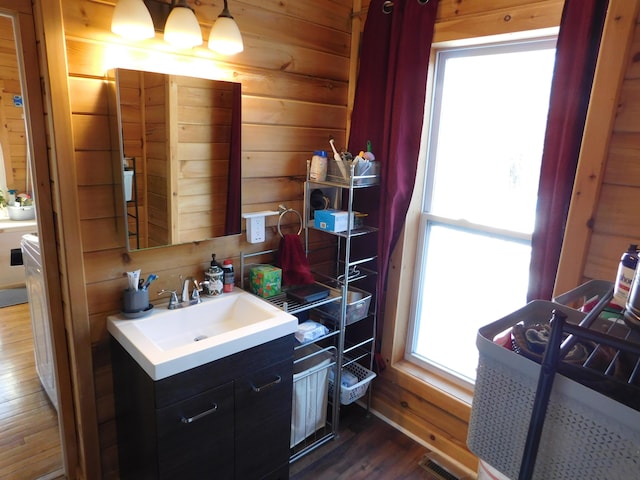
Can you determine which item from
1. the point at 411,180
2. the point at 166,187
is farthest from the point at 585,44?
the point at 166,187

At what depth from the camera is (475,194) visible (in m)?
2.13

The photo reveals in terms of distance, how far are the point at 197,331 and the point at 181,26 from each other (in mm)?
1220

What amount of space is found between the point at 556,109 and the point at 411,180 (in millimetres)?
741

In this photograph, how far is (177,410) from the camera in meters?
1.46

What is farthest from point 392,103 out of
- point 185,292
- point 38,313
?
point 38,313

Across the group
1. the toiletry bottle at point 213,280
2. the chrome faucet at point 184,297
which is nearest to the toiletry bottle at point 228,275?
the toiletry bottle at point 213,280

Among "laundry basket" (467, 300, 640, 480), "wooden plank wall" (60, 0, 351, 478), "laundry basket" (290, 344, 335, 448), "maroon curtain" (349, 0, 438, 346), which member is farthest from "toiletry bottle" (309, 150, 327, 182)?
"laundry basket" (467, 300, 640, 480)

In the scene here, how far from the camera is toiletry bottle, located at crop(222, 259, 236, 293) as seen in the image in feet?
6.50

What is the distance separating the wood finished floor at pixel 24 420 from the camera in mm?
2002

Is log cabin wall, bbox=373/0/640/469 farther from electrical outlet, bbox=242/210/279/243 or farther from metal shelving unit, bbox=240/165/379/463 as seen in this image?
electrical outlet, bbox=242/210/279/243

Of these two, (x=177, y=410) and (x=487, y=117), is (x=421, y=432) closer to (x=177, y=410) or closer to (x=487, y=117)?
(x=177, y=410)

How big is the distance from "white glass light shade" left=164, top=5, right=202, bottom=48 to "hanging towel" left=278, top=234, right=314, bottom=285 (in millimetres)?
998

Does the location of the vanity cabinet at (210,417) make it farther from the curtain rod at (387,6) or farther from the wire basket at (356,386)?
the curtain rod at (387,6)

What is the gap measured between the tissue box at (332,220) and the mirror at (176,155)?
0.41 m
